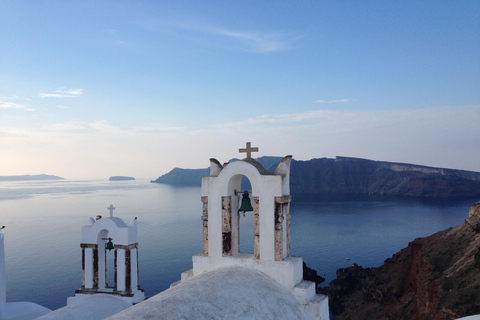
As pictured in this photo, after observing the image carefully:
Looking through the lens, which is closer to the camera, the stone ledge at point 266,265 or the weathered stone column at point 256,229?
the stone ledge at point 266,265

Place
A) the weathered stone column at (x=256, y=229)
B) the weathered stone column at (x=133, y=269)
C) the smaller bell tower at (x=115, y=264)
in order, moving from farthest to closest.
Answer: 1. the weathered stone column at (x=133, y=269)
2. the smaller bell tower at (x=115, y=264)
3. the weathered stone column at (x=256, y=229)

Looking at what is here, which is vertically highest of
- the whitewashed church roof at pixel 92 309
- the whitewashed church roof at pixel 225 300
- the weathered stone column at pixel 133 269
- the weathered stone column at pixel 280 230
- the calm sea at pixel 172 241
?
the weathered stone column at pixel 280 230

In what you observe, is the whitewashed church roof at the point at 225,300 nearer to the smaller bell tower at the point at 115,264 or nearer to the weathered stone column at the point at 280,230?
the weathered stone column at the point at 280,230

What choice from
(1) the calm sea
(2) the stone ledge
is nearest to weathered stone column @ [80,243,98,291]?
(2) the stone ledge

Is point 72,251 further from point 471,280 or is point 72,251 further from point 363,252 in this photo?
point 471,280

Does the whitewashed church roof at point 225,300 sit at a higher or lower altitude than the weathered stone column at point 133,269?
higher

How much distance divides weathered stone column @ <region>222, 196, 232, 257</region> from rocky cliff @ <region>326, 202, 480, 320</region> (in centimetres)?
1990

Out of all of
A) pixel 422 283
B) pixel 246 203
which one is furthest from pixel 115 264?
pixel 422 283

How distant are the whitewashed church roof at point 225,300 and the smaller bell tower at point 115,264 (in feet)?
14.9

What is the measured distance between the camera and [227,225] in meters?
9.23

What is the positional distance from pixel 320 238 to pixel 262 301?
65.8 m

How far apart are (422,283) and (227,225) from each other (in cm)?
2778

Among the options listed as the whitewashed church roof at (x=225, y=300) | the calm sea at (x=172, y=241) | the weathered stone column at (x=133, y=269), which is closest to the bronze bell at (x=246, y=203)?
the whitewashed church roof at (x=225, y=300)

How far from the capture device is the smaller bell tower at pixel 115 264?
1205 cm
